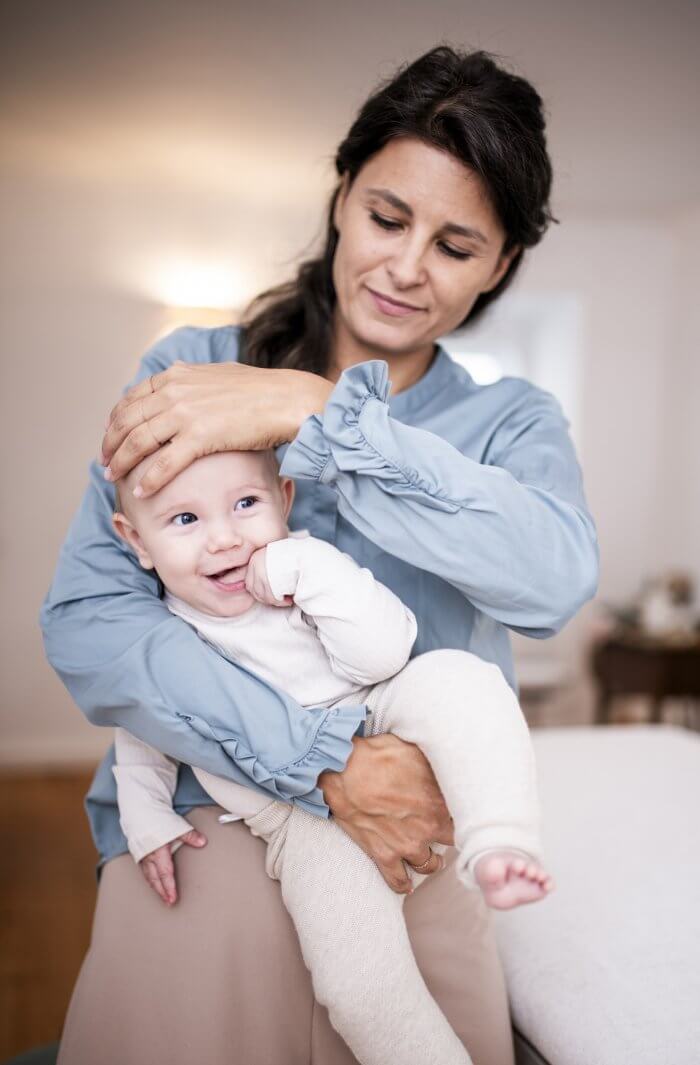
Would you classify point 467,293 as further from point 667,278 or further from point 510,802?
point 667,278

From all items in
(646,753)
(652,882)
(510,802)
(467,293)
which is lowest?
(646,753)

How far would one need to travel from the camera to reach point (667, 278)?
3.84 meters

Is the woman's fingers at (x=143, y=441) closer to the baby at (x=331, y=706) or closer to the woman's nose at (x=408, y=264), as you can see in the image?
the baby at (x=331, y=706)

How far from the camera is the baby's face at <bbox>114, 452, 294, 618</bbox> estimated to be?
0.76 meters

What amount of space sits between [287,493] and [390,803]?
306 millimetres

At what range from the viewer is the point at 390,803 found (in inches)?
29.7

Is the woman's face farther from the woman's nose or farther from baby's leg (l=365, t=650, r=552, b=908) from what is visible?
baby's leg (l=365, t=650, r=552, b=908)

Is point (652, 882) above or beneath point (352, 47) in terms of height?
beneath

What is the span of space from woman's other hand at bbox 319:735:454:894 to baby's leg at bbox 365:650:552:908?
0.08ft

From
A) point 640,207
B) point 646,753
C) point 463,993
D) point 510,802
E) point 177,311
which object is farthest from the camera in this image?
point 177,311

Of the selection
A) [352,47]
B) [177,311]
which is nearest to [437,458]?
[352,47]

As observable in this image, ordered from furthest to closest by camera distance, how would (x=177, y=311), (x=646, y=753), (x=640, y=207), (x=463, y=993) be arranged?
(x=177, y=311)
(x=646, y=753)
(x=640, y=207)
(x=463, y=993)

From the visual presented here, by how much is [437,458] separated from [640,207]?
71cm

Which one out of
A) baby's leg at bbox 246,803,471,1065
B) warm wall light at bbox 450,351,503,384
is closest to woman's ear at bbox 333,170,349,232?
baby's leg at bbox 246,803,471,1065
